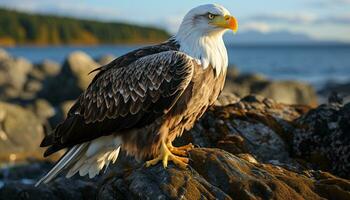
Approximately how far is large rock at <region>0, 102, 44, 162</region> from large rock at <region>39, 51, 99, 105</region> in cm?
713

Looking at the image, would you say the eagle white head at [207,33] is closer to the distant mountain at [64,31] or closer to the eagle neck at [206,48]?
the eagle neck at [206,48]

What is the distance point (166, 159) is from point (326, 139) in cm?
236

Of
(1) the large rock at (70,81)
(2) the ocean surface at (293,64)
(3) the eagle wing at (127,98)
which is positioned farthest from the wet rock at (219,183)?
(2) the ocean surface at (293,64)

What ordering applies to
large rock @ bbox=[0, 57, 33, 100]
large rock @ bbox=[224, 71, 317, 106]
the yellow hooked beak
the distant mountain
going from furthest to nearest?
1. the distant mountain
2. large rock @ bbox=[0, 57, 33, 100]
3. large rock @ bbox=[224, 71, 317, 106]
4. the yellow hooked beak

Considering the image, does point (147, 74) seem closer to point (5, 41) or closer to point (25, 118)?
point (25, 118)

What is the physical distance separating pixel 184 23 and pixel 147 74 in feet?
2.35

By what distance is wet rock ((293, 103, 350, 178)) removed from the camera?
24.0 ft

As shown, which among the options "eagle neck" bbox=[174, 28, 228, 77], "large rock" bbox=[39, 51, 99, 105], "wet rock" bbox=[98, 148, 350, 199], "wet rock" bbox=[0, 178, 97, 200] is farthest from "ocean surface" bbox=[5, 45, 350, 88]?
"wet rock" bbox=[98, 148, 350, 199]

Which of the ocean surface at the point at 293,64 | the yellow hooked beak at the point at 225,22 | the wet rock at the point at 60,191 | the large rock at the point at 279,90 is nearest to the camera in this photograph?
the yellow hooked beak at the point at 225,22

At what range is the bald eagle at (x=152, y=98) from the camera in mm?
6523

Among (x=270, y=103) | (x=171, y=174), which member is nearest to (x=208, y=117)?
(x=270, y=103)

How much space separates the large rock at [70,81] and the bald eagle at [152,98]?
60.7 ft

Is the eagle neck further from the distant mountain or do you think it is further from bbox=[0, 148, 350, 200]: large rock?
the distant mountain

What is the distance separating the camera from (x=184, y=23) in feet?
22.5
